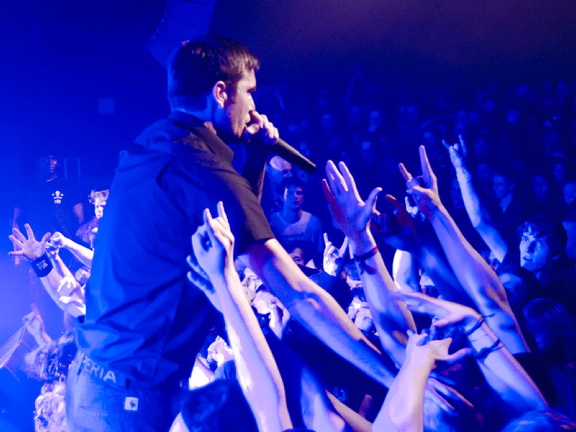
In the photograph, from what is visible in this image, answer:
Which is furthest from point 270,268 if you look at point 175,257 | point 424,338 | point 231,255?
point 424,338

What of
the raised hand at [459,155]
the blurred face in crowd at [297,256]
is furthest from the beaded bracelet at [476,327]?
the blurred face in crowd at [297,256]

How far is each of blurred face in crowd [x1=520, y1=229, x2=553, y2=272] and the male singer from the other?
184cm

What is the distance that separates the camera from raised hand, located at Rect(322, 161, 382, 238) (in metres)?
1.68

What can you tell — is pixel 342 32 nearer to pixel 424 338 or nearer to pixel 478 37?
pixel 478 37

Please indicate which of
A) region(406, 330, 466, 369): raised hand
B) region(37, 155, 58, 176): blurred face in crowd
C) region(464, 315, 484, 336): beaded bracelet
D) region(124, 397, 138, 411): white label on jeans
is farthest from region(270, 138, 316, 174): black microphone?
region(37, 155, 58, 176): blurred face in crowd

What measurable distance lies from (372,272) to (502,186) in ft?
10.1

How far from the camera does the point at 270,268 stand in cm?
121

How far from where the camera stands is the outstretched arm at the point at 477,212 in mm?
3234

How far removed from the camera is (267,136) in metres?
1.50

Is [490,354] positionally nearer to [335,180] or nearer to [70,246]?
[335,180]

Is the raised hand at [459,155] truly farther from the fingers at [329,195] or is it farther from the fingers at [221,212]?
the fingers at [221,212]

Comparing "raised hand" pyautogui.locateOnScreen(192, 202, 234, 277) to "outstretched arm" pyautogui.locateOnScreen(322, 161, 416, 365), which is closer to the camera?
"raised hand" pyautogui.locateOnScreen(192, 202, 234, 277)

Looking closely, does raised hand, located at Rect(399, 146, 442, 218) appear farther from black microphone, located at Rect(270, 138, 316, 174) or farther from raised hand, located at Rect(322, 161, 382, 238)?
black microphone, located at Rect(270, 138, 316, 174)

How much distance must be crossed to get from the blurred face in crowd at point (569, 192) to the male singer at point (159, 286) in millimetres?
3457
